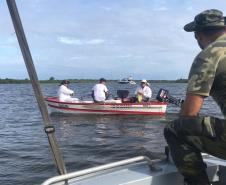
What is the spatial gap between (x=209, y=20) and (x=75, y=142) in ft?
41.9

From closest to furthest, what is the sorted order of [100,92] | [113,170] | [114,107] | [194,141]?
[194,141], [113,170], [100,92], [114,107]

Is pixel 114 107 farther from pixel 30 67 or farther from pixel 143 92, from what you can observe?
pixel 30 67

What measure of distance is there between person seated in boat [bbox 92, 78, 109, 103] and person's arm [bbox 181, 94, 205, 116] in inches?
800

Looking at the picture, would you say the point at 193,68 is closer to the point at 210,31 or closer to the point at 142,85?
the point at 210,31

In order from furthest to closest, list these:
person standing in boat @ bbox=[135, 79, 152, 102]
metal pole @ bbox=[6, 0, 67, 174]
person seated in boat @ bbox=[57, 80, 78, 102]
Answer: person seated in boat @ bbox=[57, 80, 78, 102] < person standing in boat @ bbox=[135, 79, 152, 102] < metal pole @ bbox=[6, 0, 67, 174]

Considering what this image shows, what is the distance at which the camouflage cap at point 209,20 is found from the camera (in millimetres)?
3490

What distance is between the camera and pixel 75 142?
15.8 metres

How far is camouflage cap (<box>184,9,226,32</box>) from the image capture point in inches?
137

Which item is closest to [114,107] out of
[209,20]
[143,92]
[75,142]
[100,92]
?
[100,92]

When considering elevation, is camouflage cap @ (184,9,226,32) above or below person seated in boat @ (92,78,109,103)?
above

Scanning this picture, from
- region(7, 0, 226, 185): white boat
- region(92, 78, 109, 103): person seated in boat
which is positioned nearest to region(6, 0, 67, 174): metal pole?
region(7, 0, 226, 185): white boat

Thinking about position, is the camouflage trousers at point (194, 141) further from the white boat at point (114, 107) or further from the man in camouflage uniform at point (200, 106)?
the white boat at point (114, 107)

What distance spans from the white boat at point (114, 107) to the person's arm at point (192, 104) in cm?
2055

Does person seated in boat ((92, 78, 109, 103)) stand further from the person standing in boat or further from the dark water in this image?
the person standing in boat
